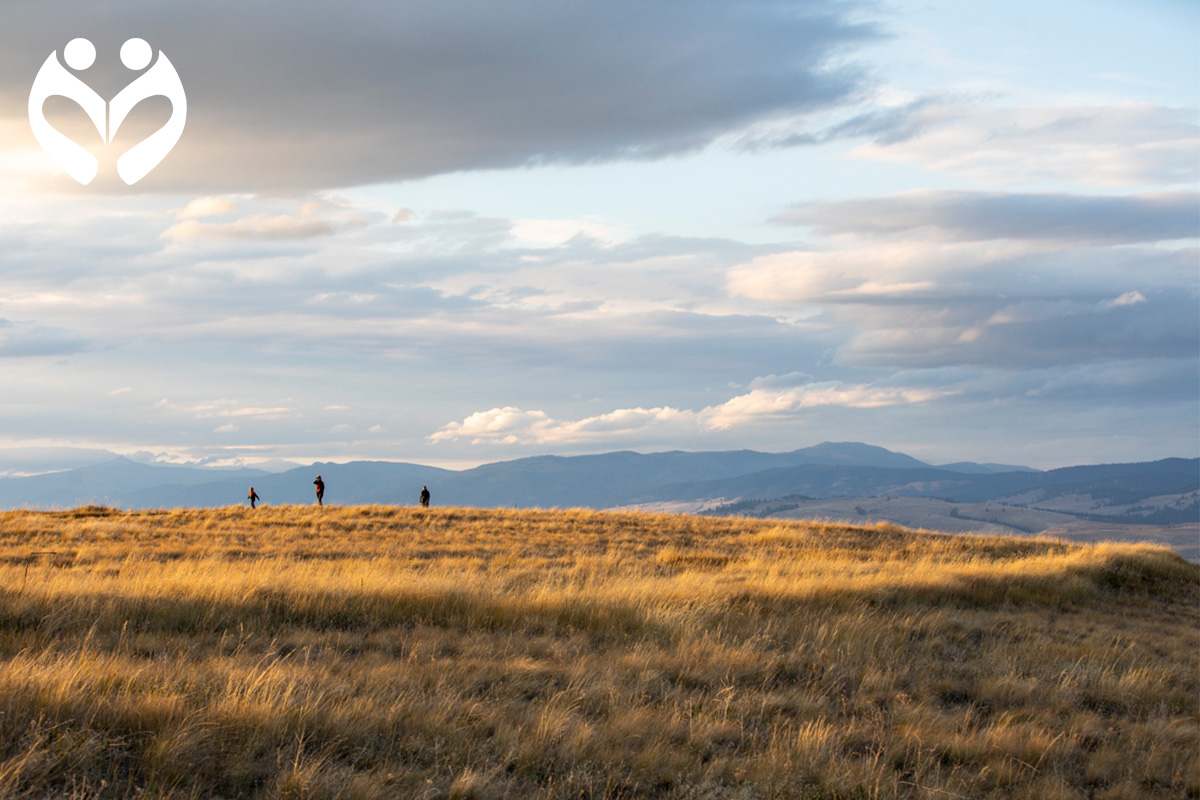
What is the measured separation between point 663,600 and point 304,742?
8.19 metres

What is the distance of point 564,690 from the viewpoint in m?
8.61

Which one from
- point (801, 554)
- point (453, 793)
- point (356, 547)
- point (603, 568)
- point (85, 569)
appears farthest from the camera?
point (801, 554)

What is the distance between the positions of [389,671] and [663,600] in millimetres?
6361

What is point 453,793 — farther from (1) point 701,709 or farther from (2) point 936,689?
(2) point 936,689

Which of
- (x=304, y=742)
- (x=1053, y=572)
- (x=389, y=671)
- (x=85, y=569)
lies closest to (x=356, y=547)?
(x=85, y=569)

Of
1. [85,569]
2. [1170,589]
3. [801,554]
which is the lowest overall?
[1170,589]

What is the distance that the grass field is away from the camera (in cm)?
619

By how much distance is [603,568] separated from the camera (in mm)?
20516

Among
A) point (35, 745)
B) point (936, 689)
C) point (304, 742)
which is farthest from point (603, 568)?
point (35, 745)

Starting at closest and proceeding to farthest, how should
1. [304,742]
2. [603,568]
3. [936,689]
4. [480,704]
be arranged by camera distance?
[304,742] < [480,704] < [936,689] < [603,568]

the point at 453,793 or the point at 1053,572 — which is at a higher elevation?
the point at 453,793

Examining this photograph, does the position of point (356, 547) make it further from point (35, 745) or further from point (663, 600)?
point (35, 745)

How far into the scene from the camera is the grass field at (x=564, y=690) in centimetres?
619

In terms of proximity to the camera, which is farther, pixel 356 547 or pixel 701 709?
pixel 356 547
